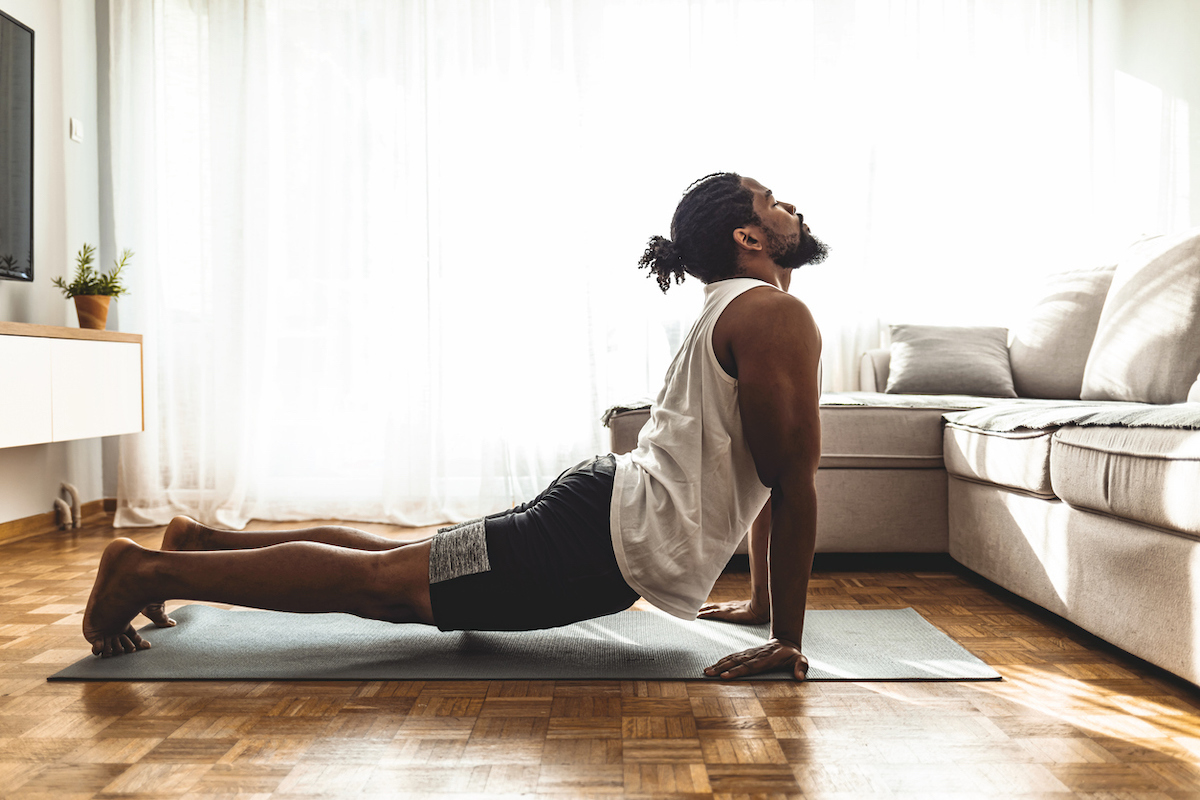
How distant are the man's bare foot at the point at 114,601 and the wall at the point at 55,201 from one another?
6.19ft

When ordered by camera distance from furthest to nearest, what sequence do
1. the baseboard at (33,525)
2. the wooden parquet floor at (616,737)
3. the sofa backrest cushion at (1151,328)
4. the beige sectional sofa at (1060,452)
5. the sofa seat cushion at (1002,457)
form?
the baseboard at (33,525) < the sofa backrest cushion at (1151,328) < the sofa seat cushion at (1002,457) < the beige sectional sofa at (1060,452) < the wooden parquet floor at (616,737)

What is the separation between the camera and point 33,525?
3.24 metres

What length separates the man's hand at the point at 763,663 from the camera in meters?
1.53

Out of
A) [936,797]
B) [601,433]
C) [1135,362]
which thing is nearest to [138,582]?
[936,797]

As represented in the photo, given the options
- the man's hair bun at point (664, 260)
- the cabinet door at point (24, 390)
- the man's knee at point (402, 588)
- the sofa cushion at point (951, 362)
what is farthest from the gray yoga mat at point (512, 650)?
the sofa cushion at point (951, 362)

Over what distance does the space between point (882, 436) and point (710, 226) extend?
3.92ft

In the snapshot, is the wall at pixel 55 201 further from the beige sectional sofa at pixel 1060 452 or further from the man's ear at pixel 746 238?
the man's ear at pixel 746 238

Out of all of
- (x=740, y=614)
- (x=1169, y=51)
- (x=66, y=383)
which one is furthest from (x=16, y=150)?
(x=1169, y=51)

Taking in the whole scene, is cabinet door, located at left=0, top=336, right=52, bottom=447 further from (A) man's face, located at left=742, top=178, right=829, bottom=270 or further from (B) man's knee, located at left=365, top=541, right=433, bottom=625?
(A) man's face, located at left=742, top=178, right=829, bottom=270

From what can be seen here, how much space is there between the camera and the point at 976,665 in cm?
160

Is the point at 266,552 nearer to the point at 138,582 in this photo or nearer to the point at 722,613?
the point at 138,582

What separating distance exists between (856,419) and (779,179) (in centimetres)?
155

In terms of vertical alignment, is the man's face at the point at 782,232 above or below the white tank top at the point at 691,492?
above

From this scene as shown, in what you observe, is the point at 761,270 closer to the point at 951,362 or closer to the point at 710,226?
the point at 710,226
